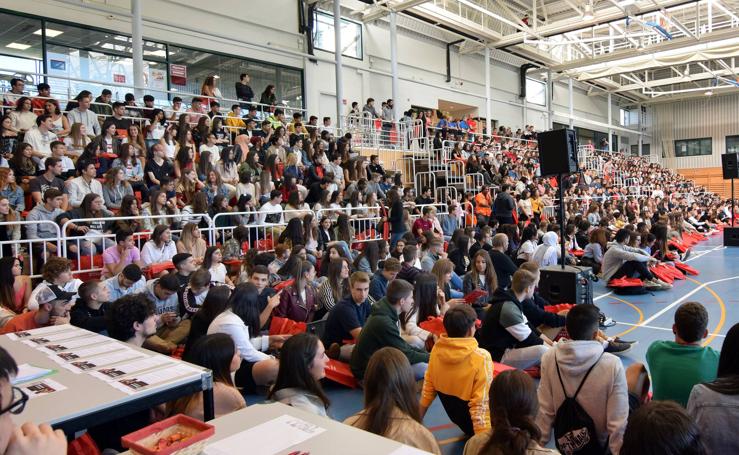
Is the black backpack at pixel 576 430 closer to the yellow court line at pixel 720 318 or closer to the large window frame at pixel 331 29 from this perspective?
the yellow court line at pixel 720 318

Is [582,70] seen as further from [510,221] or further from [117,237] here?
[117,237]

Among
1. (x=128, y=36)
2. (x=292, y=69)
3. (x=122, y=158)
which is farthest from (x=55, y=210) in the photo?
(x=292, y=69)

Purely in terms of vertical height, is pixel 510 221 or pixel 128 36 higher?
pixel 128 36

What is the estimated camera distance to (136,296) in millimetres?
3553

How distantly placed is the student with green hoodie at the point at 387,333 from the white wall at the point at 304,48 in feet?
34.1

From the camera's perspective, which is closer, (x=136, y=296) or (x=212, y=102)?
(x=136, y=296)

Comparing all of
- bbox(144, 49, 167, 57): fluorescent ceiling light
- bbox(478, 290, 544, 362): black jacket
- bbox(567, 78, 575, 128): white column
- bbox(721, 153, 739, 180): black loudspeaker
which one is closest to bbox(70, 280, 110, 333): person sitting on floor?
bbox(478, 290, 544, 362): black jacket

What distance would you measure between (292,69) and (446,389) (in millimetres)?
13945

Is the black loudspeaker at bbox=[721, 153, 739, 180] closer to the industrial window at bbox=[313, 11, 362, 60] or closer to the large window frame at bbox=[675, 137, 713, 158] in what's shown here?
the industrial window at bbox=[313, 11, 362, 60]

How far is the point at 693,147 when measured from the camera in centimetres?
3484

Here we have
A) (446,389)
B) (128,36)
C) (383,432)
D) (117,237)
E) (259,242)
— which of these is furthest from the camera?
(128,36)

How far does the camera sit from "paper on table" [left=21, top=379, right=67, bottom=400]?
6.72ft

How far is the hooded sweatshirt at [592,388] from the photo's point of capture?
287 centimetres

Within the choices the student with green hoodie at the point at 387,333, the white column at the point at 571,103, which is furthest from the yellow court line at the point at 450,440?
the white column at the point at 571,103
